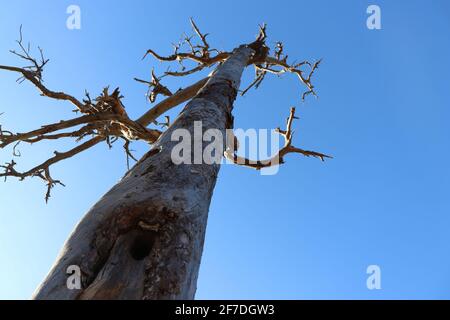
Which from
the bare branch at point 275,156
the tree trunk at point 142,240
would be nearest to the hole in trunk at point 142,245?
the tree trunk at point 142,240

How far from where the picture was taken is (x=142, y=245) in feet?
4.47

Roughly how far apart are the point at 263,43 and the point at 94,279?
5180 millimetres

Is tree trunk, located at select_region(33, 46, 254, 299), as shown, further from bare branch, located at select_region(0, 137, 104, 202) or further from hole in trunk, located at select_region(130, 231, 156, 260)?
bare branch, located at select_region(0, 137, 104, 202)

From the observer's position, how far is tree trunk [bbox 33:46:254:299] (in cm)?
121

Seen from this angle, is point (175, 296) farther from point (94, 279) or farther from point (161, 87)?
point (161, 87)

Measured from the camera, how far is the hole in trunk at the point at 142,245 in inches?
52.7

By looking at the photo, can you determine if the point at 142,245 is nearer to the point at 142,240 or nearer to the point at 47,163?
the point at 142,240

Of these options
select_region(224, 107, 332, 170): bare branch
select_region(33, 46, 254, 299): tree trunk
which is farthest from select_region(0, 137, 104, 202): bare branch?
select_region(33, 46, 254, 299): tree trunk

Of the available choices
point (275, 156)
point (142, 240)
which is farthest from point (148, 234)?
point (275, 156)

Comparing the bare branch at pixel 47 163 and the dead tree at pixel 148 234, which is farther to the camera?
the bare branch at pixel 47 163

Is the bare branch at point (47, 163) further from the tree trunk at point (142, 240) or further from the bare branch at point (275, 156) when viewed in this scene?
the tree trunk at point (142, 240)
